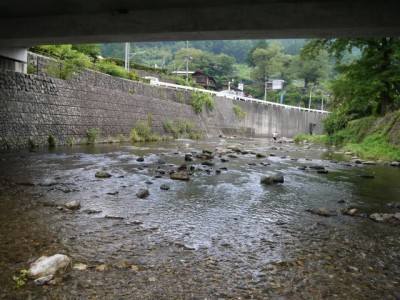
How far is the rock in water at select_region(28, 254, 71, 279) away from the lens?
9.45 ft

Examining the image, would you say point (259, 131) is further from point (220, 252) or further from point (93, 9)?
point (220, 252)

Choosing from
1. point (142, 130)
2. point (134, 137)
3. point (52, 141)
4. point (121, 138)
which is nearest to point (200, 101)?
point (142, 130)

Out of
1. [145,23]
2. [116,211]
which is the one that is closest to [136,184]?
[116,211]

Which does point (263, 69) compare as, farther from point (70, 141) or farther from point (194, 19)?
point (194, 19)

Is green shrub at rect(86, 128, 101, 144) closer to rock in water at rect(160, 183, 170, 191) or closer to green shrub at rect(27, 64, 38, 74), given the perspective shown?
green shrub at rect(27, 64, 38, 74)

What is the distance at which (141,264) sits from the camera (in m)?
3.24

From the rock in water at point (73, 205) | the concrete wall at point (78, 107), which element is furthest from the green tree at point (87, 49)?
the rock in water at point (73, 205)

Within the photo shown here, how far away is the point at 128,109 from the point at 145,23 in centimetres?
1361

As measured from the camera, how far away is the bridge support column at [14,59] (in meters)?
12.1

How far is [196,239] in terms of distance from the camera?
13.3ft

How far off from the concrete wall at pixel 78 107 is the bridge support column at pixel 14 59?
271 millimetres

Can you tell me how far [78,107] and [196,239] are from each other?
14.3m

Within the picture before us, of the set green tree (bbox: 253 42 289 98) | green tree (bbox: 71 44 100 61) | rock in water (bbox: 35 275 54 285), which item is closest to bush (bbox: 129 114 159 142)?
green tree (bbox: 71 44 100 61)

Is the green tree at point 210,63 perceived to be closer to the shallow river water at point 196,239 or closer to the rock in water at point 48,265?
the shallow river water at point 196,239
